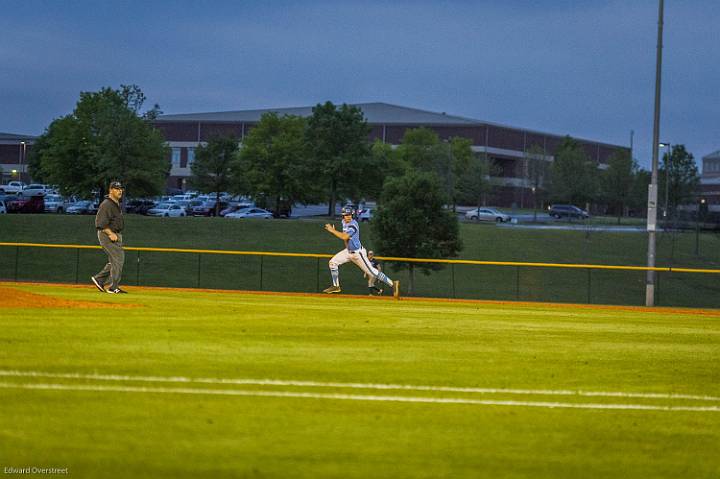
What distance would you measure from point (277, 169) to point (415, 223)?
34422 mm

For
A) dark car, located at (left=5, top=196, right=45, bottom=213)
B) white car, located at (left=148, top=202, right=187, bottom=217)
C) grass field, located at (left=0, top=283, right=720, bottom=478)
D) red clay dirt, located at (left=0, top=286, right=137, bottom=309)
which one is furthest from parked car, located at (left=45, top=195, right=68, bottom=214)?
grass field, located at (left=0, top=283, right=720, bottom=478)

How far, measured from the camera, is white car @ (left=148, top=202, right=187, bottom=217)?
264ft

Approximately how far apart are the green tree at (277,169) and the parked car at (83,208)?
11.2m

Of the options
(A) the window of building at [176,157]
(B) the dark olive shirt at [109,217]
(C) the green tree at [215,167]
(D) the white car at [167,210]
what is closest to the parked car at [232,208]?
(C) the green tree at [215,167]

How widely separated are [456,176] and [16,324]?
3287 inches

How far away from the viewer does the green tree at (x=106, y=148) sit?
6862 centimetres

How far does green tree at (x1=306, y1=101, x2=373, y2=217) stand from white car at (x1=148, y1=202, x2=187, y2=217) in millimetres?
12337

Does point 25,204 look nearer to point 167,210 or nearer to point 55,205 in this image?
point 55,205

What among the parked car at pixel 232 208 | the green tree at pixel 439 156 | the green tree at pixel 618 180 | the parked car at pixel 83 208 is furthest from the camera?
the green tree at pixel 618 180

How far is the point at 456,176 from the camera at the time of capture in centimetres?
9388

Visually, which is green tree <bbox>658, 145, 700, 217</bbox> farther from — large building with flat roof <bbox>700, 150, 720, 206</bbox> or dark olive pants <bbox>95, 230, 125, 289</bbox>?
dark olive pants <bbox>95, 230, 125, 289</bbox>

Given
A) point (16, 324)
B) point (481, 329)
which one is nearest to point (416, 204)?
point (481, 329)

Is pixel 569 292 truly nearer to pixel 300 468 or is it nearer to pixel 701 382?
pixel 701 382

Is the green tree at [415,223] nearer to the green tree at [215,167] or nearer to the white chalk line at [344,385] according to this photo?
the green tree at [215,167]
